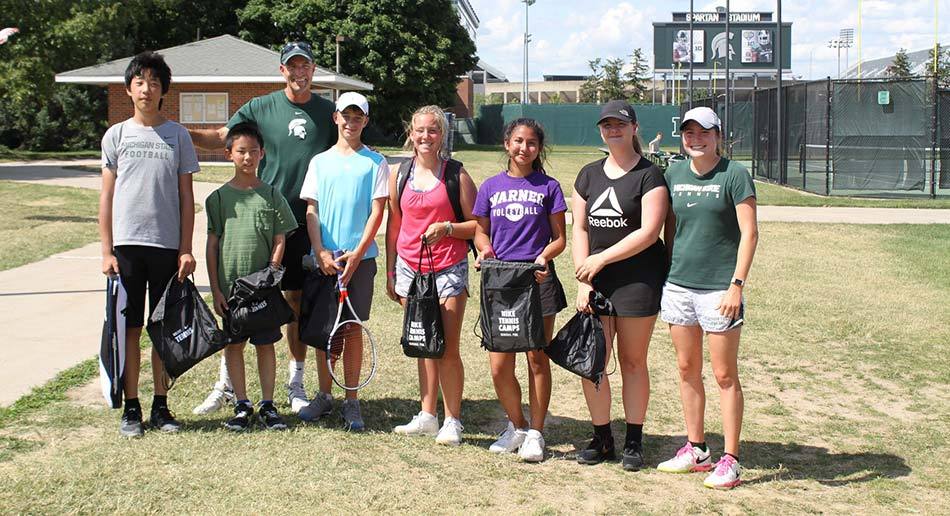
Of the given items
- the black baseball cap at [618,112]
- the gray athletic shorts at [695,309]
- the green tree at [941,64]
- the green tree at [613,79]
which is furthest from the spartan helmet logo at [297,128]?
the green tree at [613,79]

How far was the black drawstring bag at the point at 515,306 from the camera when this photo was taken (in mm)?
5293

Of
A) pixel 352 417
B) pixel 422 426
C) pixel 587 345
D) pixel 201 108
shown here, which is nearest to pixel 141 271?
pixel 352 417

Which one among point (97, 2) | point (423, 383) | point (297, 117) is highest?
point (97, 2)

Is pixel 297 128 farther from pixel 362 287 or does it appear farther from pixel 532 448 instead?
pixel 532 448

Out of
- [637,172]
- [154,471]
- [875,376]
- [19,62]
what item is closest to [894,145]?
[875,376]

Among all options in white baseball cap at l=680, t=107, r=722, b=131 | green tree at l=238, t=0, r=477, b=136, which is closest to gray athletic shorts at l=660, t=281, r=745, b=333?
white baseball cap at l=680, t=107, r=722, b=131

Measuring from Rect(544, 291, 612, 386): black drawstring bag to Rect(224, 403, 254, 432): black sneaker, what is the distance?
1806 mm

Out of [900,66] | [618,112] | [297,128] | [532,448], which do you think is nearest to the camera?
[618,112]

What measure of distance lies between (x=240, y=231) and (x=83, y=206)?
49.3 ft

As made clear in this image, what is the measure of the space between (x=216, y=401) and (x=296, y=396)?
1.58ft

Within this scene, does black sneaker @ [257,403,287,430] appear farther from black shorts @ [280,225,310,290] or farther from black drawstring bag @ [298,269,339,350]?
black shorts @ [280,225,310,290]

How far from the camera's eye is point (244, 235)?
5.75 metres

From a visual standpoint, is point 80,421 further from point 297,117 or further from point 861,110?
point 861,110

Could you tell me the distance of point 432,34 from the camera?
51656 millimetres
